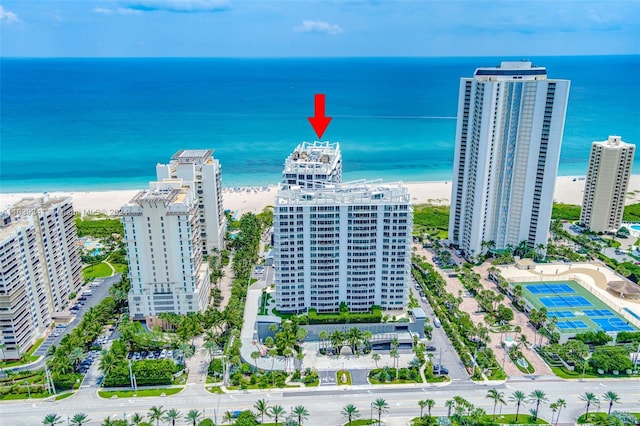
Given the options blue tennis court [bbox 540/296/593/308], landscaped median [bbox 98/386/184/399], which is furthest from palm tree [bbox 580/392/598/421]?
landscaped median [bbox 98/386/184/399]

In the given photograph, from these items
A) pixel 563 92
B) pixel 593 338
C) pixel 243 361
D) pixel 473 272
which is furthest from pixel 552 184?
pixel 243 361

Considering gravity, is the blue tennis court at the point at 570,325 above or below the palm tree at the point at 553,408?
above

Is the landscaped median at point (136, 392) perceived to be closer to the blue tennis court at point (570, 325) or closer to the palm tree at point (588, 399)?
the palm tree at point (588, 399)

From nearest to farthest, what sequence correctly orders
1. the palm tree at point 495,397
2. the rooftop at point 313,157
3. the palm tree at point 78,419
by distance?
1. the palm tree at point 78,419
2. the palm tree at point 495,397
3. the rooftop at point 313,157

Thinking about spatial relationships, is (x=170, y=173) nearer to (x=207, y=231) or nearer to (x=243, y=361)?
(x=207, y=231)

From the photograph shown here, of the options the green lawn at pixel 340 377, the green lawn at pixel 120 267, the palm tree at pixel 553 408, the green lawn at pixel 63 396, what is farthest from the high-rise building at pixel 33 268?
the palm tree at pixel 553 408

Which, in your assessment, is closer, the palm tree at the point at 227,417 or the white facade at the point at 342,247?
the palm tree at the point at 227,417

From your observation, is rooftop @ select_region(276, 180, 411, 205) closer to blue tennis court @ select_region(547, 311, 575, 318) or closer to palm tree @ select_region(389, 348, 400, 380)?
palm tree @ select_region(389, 348, 400, 380)
